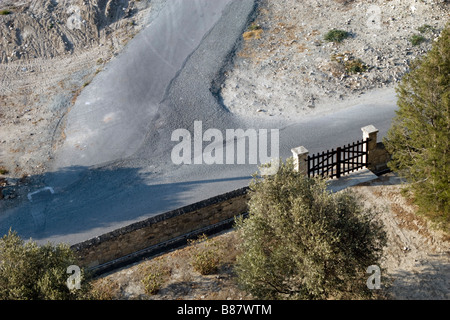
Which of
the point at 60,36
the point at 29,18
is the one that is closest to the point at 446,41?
the point at 60,36

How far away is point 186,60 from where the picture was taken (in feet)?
76.3

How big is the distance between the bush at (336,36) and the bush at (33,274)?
17.1 m

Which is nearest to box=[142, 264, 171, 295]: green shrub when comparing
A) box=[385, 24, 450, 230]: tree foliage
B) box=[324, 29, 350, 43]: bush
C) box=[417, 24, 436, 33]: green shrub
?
box=[385, 24, 450, 230]: tree foliage

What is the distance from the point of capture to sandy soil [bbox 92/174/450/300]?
11.6 metres

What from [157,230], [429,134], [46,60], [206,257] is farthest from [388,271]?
[46,60]

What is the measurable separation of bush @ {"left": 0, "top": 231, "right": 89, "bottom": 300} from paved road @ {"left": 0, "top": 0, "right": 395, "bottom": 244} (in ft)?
14.8

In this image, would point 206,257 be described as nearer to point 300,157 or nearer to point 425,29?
point 300,157

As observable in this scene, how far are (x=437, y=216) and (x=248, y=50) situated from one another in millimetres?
13251

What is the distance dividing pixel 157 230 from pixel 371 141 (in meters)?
7.29

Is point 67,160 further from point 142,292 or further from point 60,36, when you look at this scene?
point 60,36

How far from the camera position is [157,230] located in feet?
44.5

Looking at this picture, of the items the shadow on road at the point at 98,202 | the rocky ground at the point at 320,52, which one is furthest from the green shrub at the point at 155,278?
the rocky ground at the point at 320,52

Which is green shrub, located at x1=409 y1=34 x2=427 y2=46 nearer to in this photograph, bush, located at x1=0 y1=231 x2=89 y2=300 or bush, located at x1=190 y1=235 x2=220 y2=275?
bush, located at x1=190 y1=235 x2=220 y2=275

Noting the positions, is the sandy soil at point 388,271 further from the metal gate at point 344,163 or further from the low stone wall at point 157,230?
the metal gate at point 344,163
